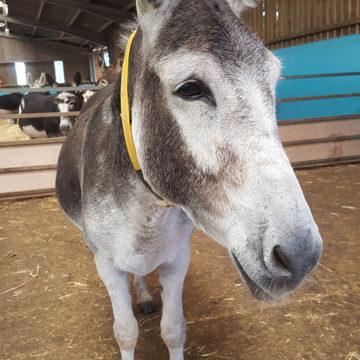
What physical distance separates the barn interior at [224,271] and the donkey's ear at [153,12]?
3.11ft

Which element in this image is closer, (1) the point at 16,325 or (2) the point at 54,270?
(1) the point at 16,325

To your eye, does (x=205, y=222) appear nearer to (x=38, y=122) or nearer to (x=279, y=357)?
(x=279, y=357)

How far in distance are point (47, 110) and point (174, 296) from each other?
6086 millimetres

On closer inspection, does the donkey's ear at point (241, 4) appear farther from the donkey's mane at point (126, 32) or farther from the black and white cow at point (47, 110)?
the black and white cow at point (47, 110)

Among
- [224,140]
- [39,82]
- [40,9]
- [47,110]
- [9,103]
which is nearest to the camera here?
[224,140]

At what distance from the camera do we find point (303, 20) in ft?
27.4

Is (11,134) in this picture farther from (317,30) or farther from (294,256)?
(294,256)

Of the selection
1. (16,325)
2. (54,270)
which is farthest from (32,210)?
(16,325)

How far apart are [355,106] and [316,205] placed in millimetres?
3389

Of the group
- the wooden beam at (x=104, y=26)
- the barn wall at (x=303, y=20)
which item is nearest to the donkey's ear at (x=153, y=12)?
the barn wall at (x=303, y=20)

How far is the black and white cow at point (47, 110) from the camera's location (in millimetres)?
6727

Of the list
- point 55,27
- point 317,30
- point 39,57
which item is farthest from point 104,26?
point 317,30

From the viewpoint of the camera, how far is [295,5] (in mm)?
8555

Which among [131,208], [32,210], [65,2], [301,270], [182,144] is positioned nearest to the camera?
[301,270]
